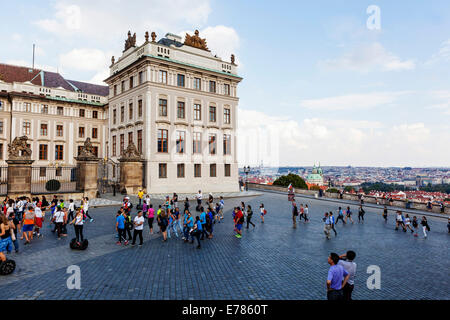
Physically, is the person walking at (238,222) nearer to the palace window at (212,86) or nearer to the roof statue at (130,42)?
the palace window at (212,86)

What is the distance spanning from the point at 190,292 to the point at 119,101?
117 ft

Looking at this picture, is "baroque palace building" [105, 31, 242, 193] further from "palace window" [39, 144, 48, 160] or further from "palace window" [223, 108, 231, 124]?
"palace window" [39, 144, 48, 160]

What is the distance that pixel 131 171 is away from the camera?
3008 cm

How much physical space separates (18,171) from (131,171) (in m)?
10.5

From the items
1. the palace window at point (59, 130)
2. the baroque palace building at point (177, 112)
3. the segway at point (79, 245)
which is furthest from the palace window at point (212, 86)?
the segway at point (79, 245)

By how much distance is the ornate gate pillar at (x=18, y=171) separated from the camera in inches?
848

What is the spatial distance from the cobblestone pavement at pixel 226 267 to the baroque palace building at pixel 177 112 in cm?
1829

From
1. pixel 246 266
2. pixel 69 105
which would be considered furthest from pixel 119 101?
pixel 246 266

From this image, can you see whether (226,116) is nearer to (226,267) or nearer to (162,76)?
(162,76)

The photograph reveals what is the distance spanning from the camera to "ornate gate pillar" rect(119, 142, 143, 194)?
29.9m

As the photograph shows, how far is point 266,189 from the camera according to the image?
48656 millimetres

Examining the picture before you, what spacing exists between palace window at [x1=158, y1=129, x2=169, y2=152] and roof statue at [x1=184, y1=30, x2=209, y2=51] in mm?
13279

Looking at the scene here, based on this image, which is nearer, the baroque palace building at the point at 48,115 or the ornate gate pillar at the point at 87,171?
the ornate gate pillar at the point at 87,171
